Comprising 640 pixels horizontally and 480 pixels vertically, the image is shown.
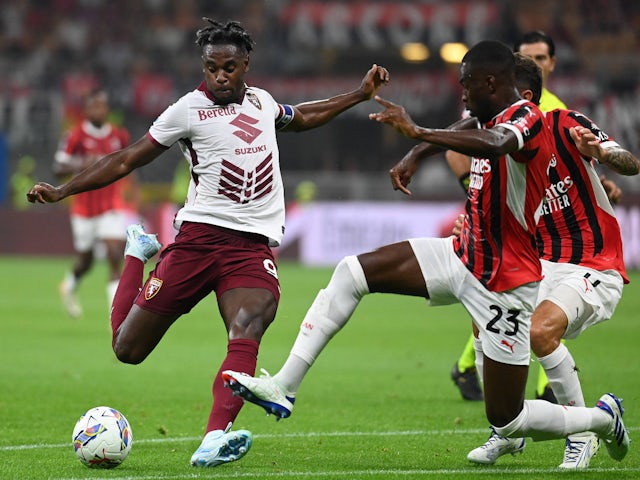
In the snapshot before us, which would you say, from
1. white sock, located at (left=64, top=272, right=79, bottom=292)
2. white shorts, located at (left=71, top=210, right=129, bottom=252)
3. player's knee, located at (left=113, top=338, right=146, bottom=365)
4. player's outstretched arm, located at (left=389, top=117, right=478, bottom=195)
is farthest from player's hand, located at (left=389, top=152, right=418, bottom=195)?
white sock, located at (left=64, top=272, right=79, bottom=292)

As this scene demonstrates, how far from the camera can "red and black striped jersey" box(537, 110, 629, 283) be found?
6465 millimetres

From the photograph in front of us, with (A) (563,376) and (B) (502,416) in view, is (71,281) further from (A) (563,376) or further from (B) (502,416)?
(B) (502,416)

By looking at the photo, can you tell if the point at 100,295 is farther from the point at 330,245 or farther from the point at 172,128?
the point at 172,128

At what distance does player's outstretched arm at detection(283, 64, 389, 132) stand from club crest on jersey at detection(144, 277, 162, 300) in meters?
1.19

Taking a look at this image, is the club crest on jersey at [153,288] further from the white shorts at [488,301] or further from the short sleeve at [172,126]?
the white shorts at [488,301]

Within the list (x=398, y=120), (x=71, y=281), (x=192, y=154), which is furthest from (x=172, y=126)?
(x=71, y=281)

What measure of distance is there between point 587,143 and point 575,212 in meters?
0.75

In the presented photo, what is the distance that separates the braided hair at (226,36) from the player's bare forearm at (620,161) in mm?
1951

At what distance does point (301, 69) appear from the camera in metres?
29.1

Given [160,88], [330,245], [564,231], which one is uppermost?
[564,231]

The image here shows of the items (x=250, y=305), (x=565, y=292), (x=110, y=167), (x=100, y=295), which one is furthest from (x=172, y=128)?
(x=100, y=295)

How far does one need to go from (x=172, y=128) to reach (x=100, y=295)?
1278 centimetres

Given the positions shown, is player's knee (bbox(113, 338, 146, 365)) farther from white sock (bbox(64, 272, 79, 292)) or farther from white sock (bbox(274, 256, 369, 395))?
white sock (bbox(64, 272, 79, 292))

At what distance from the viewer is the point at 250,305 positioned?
6.05 metres
